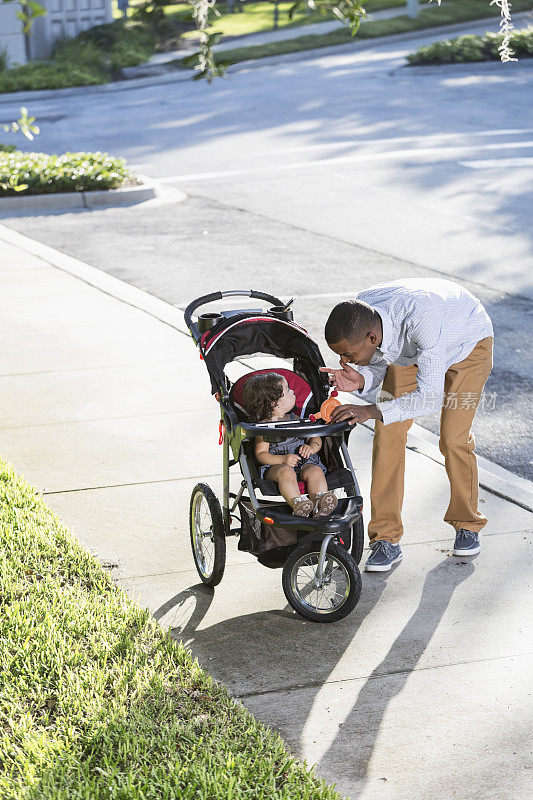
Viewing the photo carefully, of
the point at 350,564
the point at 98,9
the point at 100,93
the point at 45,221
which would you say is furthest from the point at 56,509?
the point at 98,9

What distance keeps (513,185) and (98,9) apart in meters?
24.5

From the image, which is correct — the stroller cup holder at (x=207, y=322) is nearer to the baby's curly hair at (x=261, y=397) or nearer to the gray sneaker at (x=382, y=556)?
the baby's curly hair at (x=261, y=397)

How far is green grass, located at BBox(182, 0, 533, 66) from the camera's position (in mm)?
31531

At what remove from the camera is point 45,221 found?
1349 centimetres

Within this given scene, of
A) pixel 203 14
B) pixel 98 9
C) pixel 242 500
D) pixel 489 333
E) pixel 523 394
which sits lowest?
pixel 523 394

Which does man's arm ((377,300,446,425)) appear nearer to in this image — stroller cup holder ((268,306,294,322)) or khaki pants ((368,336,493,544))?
khaki pants ((368,336,493,544))

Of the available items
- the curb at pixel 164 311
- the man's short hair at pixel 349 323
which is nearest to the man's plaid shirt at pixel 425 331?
the man's short hair at pixel 349 323

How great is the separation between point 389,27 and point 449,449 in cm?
3197

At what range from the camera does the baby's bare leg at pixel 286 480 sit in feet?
14.6

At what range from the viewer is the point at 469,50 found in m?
27.2

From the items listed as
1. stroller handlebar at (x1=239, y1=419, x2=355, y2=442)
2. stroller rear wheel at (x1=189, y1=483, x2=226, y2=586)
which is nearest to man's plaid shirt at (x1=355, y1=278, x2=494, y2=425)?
stroller handlebar at (x1=239, y1=419, x2=355, y2=442)

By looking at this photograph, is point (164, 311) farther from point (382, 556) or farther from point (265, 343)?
point (382, 556)

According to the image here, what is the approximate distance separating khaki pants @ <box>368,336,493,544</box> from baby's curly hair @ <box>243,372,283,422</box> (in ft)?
1.71

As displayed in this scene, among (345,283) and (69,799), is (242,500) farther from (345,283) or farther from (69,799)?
(345,283)
